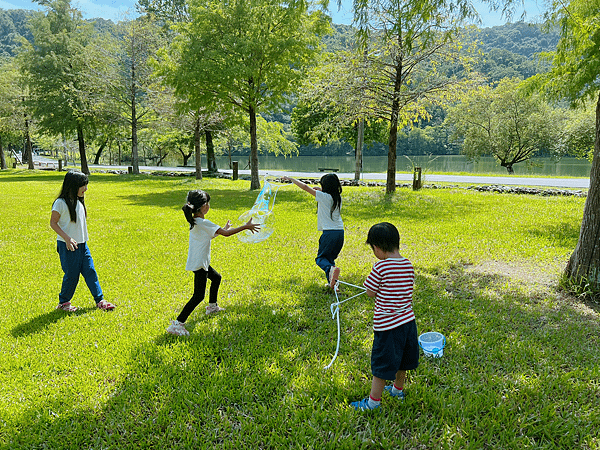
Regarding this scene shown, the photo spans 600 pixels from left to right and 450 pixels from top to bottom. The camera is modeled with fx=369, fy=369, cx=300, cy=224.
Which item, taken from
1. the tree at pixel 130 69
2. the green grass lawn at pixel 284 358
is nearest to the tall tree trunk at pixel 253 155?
the tree at pixel 130 69

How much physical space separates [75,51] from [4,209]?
2119cm

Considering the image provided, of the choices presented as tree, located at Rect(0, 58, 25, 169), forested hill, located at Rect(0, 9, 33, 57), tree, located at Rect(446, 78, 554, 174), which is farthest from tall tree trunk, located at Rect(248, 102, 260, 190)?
forested hill, located at Rect(0, 9, 33, 57)

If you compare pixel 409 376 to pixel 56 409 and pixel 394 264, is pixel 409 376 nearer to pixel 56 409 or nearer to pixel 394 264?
pixel 394 264

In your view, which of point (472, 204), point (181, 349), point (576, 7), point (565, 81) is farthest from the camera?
point (472, 204)

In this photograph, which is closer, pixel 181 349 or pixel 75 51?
pixel 181 349

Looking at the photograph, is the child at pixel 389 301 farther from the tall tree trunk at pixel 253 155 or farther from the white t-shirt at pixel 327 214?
the tall tree trunk at pixel 253 155

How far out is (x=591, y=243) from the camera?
5465 millimetres

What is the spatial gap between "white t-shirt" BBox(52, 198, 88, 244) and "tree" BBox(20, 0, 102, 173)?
2737 cm

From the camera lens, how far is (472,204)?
1384 cm

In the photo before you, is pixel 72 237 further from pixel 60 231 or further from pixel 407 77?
pixel 407 77

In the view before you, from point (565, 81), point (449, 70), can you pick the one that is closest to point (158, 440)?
point (565, 81)

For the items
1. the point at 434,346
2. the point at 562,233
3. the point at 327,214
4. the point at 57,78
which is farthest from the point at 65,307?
the point at 57,78

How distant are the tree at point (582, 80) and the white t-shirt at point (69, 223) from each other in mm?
7263

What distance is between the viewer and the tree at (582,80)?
5473 millimetres
